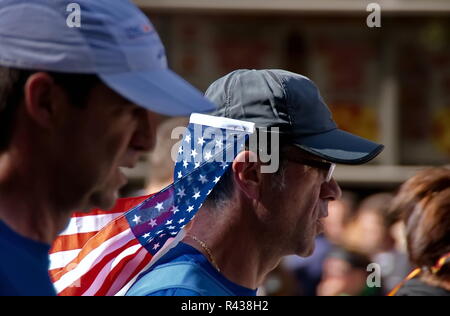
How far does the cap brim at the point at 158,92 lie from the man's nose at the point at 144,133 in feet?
0.27

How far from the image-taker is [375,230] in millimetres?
8078

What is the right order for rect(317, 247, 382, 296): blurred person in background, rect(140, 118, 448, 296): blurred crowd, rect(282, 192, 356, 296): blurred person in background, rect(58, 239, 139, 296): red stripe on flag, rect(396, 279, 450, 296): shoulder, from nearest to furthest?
rect(58, 239, 139, 296): red stripe on flag, rect(396, 279, 450, 296): shoulder, rect(317, 247, 382, 296): blurred person in background, rect(140, 118, 448, 296): blurred crowd, rect(282, 192, 356, 296): blurred person in background

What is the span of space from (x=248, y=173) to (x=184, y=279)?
0.40 meters

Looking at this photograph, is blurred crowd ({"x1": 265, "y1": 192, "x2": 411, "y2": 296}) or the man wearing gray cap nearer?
the man wearing gray cap

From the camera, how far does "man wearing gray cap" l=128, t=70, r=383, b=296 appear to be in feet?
9.01

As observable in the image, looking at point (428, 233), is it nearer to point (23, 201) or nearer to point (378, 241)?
Result: point (23, 201)

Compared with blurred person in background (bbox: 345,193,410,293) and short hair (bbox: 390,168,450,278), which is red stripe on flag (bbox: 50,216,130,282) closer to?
short hair (bbox: 390,168,450,278)

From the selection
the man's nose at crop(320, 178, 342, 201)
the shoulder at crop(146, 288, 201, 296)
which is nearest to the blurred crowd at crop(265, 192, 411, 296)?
the man's nose at crop(320, 178, 342, 201)

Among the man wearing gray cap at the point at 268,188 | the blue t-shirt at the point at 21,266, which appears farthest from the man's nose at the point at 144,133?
the man wearing gray cap at the point at 268,188

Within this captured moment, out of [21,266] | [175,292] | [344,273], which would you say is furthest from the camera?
[344,273]

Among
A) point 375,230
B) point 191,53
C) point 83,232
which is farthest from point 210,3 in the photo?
point 83,232

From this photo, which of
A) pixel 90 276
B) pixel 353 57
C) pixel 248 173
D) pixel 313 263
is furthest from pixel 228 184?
pixel 353 57

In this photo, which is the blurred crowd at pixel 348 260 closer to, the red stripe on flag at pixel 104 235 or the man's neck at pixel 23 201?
the red stripe on flag at pixel 104 235

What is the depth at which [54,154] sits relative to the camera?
1831 millimetres
